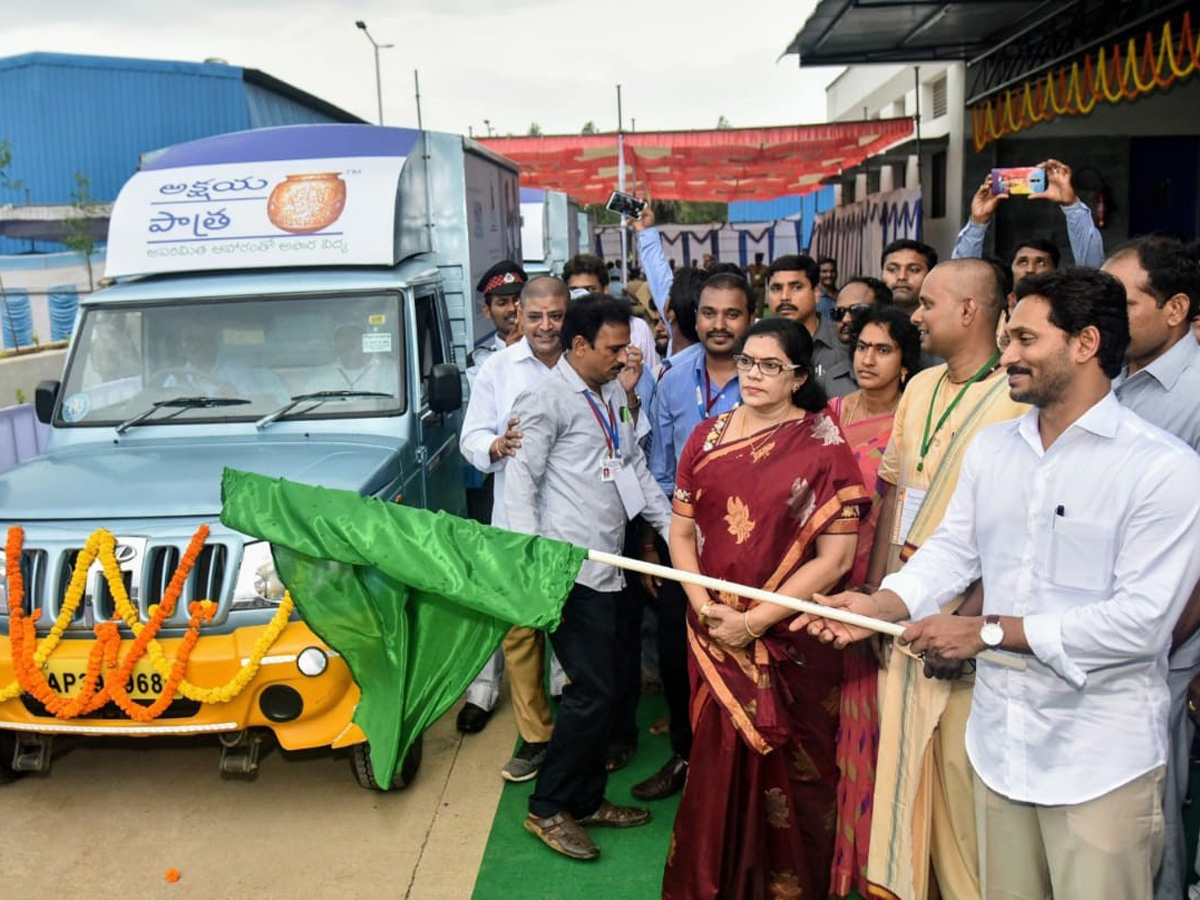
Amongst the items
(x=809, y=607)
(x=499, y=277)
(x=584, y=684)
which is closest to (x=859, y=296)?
(x=499, y=277)

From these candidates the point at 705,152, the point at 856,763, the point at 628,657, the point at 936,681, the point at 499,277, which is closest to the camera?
the point at 936,681

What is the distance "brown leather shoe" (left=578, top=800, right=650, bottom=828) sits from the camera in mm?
4168

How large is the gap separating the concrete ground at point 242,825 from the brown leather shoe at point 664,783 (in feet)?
1.96

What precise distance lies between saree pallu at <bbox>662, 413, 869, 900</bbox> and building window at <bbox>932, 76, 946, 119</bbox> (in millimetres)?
17483

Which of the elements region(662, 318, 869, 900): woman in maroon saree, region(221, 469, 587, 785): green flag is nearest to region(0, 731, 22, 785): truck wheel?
region(221, 469, 587, 785): green flag

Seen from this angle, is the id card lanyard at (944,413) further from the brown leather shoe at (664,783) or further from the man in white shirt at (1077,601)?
the brown leather shoe at (664,783)

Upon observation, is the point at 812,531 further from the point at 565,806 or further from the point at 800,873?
the point at 565,806

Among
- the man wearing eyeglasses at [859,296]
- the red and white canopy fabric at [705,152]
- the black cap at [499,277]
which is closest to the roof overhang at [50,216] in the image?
the red and white canopy fabric at [705,152]

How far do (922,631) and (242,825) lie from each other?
288 centimetres

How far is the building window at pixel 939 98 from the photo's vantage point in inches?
764

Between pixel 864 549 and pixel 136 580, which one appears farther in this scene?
pixel 136 580

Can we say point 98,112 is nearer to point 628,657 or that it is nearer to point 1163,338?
point 628,657

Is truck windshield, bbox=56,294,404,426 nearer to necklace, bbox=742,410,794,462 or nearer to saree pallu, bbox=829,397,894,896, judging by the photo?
necklace, bbox=742,410,794,462

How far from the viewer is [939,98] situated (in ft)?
65.2
